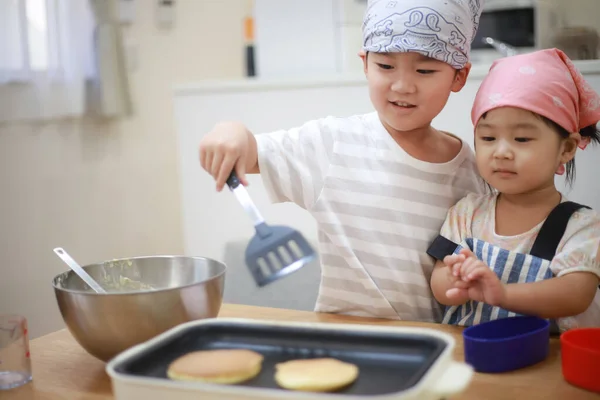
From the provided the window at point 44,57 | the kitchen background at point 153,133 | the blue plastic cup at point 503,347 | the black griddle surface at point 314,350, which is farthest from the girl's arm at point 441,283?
the window at point 44,57

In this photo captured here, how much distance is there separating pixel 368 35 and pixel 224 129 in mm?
296

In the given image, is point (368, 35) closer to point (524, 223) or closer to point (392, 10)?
point (392, 10)

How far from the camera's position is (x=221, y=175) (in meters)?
1.00

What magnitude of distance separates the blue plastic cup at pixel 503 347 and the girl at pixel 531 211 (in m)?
0.09

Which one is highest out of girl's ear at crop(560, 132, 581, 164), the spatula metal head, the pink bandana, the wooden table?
the pink bandana

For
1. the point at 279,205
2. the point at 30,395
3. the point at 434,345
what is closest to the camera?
the point at 434,345

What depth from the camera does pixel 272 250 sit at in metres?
0.88

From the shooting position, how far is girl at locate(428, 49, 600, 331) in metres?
0.97

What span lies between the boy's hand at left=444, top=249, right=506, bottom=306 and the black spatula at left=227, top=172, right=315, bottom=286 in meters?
0.20

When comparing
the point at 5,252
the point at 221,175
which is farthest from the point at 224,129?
the point at 5,252

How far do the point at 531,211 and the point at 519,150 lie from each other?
0.11 metres

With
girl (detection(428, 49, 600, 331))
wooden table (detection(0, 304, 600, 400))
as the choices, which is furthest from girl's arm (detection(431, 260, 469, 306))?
wooden table (detection(0, 304, 600, 400))

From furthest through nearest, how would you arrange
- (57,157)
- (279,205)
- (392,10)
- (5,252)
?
(57,157) → (5,252) → (279,205) → (392,10)

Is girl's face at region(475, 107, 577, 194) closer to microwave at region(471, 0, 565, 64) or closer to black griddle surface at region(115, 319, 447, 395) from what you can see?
black griddle surface at region(115, 319, 447, 395)
